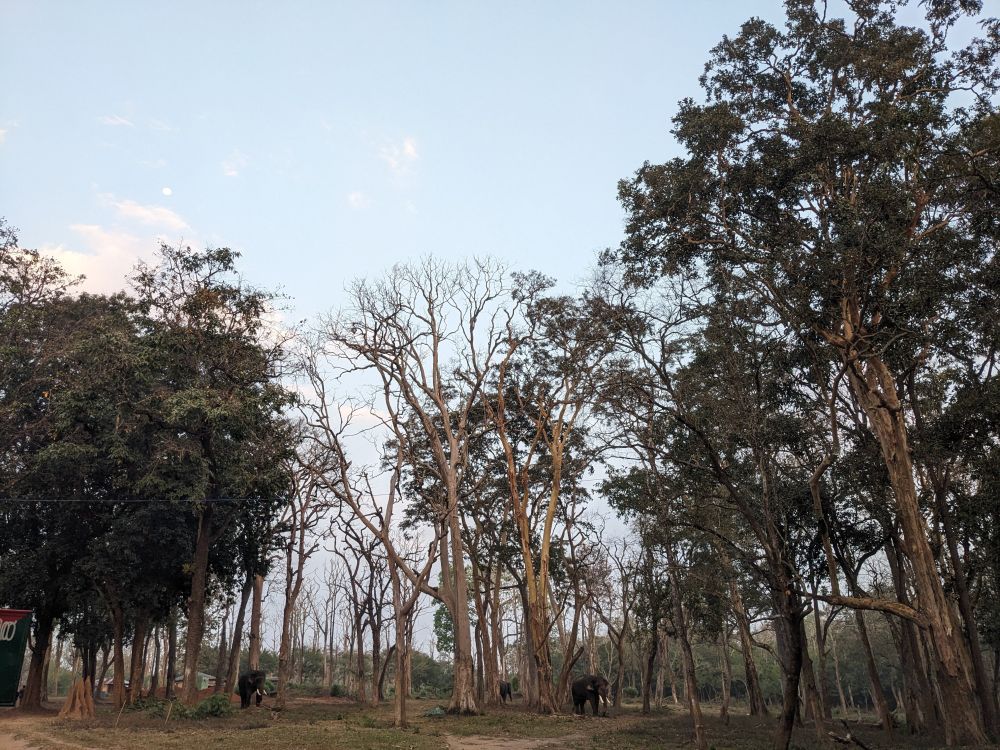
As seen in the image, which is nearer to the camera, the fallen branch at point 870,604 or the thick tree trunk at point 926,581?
the fallen branch at point 870,604

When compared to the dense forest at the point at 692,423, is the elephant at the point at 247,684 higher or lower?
lower

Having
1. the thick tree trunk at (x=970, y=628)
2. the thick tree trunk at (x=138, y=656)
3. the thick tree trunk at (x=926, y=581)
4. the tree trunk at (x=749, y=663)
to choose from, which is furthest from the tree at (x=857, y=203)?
the thick tree trunk at (x=138, y=656)

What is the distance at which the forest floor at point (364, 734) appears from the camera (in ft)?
48.8

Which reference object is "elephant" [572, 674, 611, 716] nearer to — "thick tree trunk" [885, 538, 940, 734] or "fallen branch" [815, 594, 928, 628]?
"thick tree trunk" [885, 538, 940, 734]

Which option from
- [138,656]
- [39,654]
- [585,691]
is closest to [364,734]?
[585,691]

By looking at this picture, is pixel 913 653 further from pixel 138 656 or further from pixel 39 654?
pixel 39 654

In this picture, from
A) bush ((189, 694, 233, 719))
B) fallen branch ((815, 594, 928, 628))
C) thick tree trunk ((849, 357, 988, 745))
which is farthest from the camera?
bush ((189, 694, 233, 719))

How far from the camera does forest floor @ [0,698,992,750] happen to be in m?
14.9

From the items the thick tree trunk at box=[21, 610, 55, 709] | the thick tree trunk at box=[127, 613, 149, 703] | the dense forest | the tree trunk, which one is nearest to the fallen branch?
the dense forest

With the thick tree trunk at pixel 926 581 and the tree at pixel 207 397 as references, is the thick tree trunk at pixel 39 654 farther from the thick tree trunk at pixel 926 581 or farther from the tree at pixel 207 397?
the thick tree trunk at pixel 926 581

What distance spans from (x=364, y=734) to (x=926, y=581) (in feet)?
41.8

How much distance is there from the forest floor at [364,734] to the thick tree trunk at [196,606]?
2006mm

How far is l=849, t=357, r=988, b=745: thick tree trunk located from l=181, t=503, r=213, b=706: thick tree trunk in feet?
70.9

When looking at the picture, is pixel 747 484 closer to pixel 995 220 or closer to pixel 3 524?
pixel 995 220
